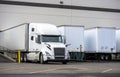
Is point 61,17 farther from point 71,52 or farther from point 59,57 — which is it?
point 59,57

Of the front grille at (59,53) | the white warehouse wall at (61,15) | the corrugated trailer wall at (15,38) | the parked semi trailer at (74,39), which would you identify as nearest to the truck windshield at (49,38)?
the front grille at (59,53)

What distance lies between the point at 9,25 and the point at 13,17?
1.44 metres

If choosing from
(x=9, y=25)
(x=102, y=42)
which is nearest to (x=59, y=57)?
(x=102, y=42)

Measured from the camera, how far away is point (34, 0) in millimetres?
54469

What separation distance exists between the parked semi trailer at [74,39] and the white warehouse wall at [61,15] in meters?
14.6

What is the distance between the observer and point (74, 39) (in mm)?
40188

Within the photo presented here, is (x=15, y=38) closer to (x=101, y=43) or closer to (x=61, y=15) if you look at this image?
(x=101, y=43)

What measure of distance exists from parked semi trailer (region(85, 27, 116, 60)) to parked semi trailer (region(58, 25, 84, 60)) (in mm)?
3047

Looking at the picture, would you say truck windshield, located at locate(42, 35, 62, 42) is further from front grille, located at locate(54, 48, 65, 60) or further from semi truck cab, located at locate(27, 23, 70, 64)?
front grille, located at locate(54, 48, 65, 60)

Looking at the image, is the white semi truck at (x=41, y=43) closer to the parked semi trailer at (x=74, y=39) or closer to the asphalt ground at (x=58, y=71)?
the parked semi trailer at (x=74, y=39)

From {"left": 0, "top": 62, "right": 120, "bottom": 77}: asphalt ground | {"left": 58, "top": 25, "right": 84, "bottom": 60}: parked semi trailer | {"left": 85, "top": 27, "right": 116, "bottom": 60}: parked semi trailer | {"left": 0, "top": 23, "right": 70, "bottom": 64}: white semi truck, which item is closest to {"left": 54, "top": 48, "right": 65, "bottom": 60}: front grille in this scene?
{"left": 0, "top": 23, "right": 70, "bottom": 64}: white semi truck

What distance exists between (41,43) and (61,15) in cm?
2325

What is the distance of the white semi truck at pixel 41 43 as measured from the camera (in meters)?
32.2

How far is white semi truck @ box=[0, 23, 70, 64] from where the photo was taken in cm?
3222
